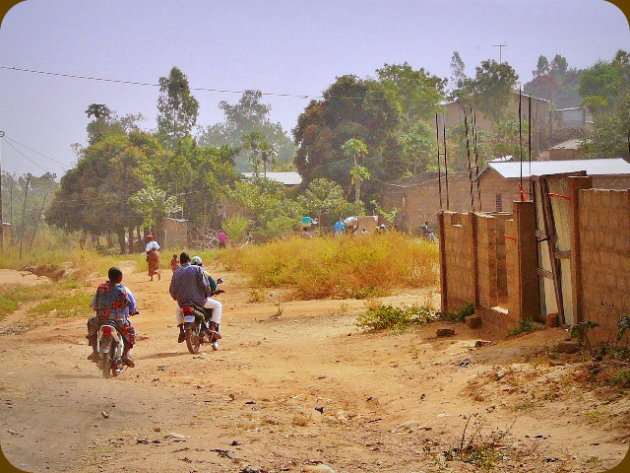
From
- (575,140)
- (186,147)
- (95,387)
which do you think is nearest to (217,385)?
(95,387)

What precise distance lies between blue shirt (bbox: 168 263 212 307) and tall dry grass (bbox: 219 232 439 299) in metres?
7.15

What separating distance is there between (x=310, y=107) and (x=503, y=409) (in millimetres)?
29276

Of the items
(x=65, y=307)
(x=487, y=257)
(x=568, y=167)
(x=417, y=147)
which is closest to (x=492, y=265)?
Result: (x=487, y=257)

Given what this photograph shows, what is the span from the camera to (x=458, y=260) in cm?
1237

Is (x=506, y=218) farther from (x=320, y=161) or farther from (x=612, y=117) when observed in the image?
(x=320, y=161)

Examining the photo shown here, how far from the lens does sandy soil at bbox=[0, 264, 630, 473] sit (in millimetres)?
5703

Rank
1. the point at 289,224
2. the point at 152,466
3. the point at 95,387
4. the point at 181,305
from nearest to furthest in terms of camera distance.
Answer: the point at 152,466 → the point at 95,387 → the point at 181,305 → the point at 289,224

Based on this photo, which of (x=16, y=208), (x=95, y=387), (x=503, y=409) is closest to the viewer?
(x=503, y=409)

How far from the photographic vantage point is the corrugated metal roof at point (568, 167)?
2064 cm

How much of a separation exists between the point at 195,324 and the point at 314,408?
11.8ft

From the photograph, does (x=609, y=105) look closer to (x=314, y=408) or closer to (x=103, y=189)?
(x=103, y=189)

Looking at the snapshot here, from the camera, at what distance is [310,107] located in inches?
1379

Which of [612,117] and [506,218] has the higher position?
[612,117]

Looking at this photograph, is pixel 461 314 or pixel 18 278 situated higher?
pixel 18 278
